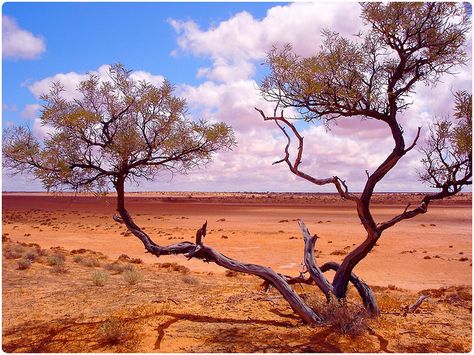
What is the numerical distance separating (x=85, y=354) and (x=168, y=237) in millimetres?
29675

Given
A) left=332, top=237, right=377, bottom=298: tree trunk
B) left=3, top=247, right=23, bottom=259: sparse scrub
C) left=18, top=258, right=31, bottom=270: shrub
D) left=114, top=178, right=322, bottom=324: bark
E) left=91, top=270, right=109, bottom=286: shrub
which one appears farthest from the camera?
left=3, top=247, right=23, bottom=259: sparse scrub

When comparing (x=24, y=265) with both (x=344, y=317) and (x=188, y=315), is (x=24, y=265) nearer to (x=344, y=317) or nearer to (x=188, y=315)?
(x=188, y=315)

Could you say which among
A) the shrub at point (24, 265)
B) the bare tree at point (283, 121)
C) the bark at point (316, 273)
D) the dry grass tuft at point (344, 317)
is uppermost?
the bare tree at point (283, 121)

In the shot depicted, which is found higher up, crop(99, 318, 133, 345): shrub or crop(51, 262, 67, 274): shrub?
crop(99, 318, 133, 345): shrub

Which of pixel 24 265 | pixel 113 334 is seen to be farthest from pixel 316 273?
pixel 24 265

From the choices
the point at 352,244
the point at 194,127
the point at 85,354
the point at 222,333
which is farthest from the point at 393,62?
the point at 352,244

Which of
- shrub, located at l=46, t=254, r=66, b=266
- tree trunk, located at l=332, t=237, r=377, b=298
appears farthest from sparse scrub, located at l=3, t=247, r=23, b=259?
tree trunk, located at l=332, t=237, r=377, b=298

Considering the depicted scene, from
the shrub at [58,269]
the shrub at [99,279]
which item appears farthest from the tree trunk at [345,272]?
the shrub at [58,269]

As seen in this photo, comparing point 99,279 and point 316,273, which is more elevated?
point 316,273

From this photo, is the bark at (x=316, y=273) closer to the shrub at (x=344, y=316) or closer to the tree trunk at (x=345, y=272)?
the tree trunk at (x=345, y=272)

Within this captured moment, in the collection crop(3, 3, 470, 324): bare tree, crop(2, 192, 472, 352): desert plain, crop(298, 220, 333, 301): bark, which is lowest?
crop(2, 192, 472, 352): desert plain

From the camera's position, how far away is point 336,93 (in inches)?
368

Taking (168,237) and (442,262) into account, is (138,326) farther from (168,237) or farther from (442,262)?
(168,237)

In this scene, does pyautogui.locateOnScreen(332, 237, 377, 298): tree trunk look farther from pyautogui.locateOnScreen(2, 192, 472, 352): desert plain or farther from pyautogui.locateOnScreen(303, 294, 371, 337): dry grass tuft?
pyautogui.locateOnScreen(2, 192, 472, 352): desert plain
